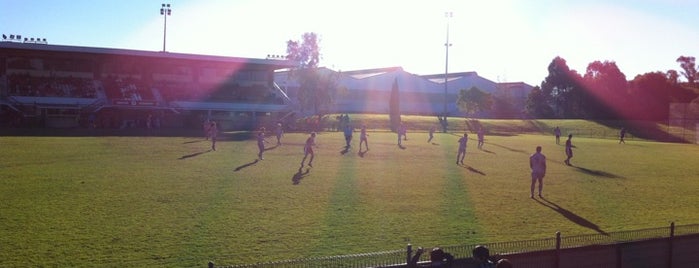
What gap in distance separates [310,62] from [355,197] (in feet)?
207

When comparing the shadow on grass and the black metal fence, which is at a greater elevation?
the black metal fence

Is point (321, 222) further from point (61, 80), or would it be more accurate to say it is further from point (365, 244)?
point (61, 80)

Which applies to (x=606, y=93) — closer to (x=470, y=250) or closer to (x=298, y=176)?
(x=298, y=176)

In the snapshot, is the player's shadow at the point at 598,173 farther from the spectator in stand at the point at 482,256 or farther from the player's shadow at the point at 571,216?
the spectator in stand at the point at 482,256

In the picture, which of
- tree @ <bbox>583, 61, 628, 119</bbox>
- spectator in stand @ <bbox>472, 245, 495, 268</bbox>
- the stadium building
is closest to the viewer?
spectator in stand @ <bbox>472, 245, 495, 268</bbox>

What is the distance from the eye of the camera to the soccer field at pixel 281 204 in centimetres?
988

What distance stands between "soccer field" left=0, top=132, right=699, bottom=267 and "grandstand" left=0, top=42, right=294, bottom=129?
25.5 metres

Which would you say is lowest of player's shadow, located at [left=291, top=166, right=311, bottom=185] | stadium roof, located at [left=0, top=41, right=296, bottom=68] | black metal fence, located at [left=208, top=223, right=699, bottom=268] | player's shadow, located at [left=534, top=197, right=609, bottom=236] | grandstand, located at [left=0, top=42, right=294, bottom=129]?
player's shadow, located at [left=534, top=197, right=609, bottom=236]

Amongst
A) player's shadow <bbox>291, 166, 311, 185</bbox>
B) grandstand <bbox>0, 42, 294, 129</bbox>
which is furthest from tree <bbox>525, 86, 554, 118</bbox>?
player's shadow <bbox>291, 166, 311, 185</bbox>

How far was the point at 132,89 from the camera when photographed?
55.7 metres

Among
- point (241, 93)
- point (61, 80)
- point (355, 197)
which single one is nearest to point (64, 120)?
point (61, 80)

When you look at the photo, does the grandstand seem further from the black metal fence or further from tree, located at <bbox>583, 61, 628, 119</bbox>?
the black metal fence

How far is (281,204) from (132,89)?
150ft

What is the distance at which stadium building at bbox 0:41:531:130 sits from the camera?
50.3 metres
